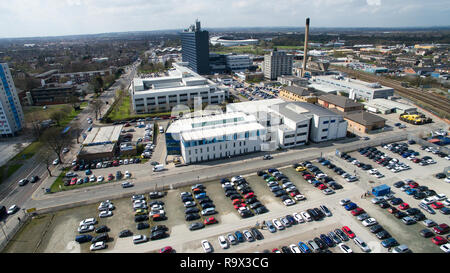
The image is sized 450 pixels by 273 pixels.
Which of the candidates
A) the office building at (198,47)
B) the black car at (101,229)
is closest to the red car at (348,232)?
the black car at (101,229)

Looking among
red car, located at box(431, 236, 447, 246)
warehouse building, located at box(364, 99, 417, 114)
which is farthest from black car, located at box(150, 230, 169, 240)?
warehouse building, located at box(364, 99, 417, 114)

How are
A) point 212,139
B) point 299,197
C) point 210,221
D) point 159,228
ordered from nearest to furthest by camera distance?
point 159,228, point 210,221, point 299,197, point 212,139

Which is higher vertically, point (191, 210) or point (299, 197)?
point (191, 210)

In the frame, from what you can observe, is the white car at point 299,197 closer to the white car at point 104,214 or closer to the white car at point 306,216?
the white car at point 306,216

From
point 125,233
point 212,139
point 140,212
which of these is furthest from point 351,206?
point 125,233

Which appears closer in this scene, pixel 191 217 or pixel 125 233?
pixel 125 233

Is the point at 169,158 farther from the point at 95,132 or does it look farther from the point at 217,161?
the point at 95,132

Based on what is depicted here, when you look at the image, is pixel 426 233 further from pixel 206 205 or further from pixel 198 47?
pixel 198 47
